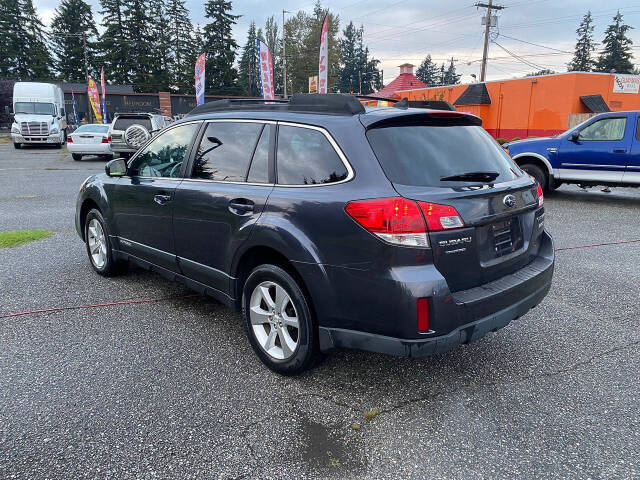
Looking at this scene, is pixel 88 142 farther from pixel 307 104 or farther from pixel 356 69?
pixel 356 69

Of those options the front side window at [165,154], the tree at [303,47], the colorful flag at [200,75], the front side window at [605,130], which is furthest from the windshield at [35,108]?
the tree at [303,47]

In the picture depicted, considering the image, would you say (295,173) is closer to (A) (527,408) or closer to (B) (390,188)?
(B) (390,188)

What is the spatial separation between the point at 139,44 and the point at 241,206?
78.6 m

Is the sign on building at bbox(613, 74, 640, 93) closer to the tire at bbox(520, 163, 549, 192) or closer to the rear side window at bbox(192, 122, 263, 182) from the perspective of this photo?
the tire at bbox(520, 163, 549, 192)

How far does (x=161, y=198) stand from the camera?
3.98m

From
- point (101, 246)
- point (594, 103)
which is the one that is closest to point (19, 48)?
point (594, 103)

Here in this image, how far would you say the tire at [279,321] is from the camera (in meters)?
2.90

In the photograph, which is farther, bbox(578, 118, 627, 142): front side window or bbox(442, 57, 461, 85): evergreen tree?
bbox(442, 57, 461, 85): evergreen tree

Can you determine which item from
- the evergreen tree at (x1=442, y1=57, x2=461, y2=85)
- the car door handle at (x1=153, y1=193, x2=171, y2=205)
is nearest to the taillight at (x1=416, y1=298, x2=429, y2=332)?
the car door handle at (x1=153, y1=193, x2=171, y2=205)

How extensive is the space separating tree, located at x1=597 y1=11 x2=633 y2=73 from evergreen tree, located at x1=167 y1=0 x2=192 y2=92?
216 feet

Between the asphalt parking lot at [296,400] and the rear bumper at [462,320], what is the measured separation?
17.5 inches

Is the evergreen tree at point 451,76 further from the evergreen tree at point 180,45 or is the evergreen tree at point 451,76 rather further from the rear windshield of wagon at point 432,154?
the rear windshield of wagon at point 432,154

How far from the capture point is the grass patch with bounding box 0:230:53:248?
6.66 meters

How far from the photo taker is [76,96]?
52.8 meters
